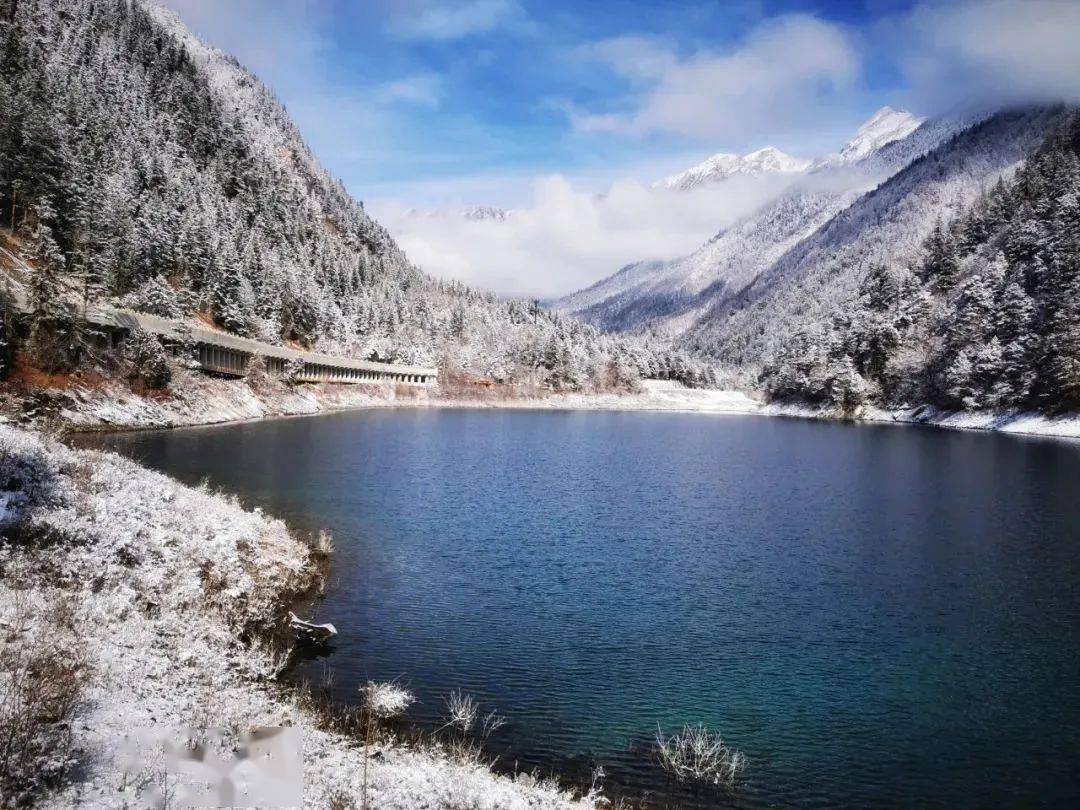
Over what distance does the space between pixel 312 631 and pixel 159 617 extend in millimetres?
4028

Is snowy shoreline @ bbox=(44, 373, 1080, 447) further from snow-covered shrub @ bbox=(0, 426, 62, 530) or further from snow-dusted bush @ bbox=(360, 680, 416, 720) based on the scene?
snow-dusted bush @ bbox=(360, 680, 416, 720)

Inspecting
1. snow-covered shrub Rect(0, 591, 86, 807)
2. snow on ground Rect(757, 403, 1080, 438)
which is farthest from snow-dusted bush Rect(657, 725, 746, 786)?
snow on ground Rect(757, 403, 1080, 438)

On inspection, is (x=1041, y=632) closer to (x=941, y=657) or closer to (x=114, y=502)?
Answer: (x=941, y=657)

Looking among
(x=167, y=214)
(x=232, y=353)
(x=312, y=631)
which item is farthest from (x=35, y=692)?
(x=167, y=214)

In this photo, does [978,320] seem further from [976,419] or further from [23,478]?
[23,478]

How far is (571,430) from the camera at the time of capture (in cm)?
10169

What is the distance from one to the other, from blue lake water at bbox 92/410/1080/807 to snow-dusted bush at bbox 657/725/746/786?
0.38 metres

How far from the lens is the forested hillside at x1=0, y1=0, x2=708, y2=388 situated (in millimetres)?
80562

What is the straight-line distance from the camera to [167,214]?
10281 cm

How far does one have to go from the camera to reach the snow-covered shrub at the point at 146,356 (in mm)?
63188

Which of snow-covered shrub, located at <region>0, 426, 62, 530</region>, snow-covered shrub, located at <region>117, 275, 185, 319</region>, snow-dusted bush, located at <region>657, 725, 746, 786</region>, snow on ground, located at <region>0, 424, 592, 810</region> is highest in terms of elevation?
snow-covered shrub, located at <region>117, 275, 185, 319</region>

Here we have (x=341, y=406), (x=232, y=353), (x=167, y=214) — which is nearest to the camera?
(x=232, y=353)

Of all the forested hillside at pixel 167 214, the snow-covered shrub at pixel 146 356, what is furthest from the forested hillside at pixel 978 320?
the snow-covered shrub at pixel 146 356

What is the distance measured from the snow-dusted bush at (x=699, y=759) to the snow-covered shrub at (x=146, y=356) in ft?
208
